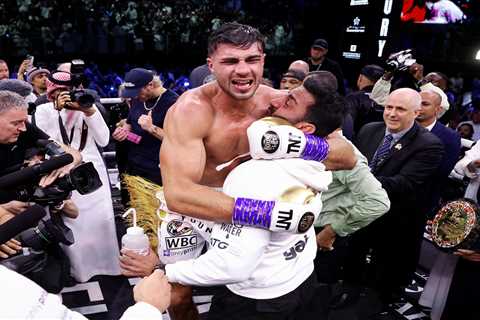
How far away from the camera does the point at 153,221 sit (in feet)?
7.38

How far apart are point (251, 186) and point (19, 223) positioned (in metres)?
0.66

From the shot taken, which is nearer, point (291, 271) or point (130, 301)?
point (291, 271)

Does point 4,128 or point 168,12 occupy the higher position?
point 168,12

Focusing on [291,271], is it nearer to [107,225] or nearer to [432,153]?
[432,153]

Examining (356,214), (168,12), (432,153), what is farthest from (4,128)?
(168,12)

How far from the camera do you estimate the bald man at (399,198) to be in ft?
9.27

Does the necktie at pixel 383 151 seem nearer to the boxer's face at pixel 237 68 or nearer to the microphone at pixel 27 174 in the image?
the boxer's face at pixel 237 68

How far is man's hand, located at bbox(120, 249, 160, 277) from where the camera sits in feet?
5.61

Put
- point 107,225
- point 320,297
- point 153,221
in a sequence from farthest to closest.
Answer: point 107,225, point 153,221, point 320,297

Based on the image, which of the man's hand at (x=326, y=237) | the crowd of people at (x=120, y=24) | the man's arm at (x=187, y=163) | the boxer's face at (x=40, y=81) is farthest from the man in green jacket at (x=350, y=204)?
the crowd of people at (x=120, y=24)

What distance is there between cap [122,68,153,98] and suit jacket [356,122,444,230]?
1764 millimetres

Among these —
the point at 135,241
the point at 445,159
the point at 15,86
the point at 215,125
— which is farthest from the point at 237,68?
the point at 445,159

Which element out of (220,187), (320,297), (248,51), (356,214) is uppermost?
(248,51)

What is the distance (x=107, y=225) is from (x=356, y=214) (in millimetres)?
1798
